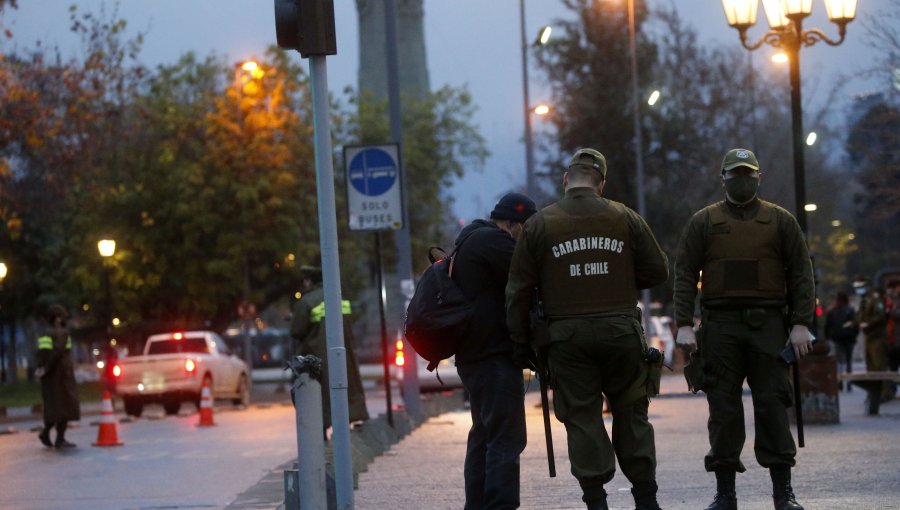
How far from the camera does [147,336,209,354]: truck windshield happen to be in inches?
1355

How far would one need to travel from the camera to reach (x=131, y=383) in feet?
105

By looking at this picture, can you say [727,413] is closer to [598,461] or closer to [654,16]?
[598,461]

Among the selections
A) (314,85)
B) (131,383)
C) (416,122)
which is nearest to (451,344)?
(314,85)

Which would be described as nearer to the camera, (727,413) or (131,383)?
(727,413)

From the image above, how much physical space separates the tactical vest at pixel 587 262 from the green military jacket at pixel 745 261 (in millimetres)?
828

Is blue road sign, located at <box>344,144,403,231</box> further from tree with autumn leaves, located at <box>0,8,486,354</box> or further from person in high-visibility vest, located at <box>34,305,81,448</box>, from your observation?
tree with autumn leaves, located at <box>0,8,486,354</box>

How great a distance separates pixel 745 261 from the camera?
8.88m

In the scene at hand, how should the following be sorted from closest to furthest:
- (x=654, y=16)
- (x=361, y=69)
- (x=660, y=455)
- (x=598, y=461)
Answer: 1. (x=598, y=461)
2. (x=660, y=455)
3. (x=654, y=16)
4. (x=361, y=69)

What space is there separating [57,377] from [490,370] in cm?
1272

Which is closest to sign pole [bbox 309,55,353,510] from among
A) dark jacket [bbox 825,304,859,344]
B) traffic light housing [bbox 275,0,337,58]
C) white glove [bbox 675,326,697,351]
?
traffic light housing [bbox 275,0,337,58]

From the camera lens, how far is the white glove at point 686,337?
8695mm

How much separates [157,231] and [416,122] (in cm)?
1333

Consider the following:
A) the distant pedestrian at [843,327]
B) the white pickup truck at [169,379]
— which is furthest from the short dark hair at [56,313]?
the distant pedestrian at [843,327]

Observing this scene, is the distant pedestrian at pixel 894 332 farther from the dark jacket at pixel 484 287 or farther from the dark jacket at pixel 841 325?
the dark jacket at pixel 484 287
